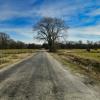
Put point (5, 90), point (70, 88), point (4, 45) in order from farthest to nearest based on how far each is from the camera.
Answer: point (4, 45)
point (70, 88)
point (5, 90)

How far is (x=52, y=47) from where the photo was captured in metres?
66.4

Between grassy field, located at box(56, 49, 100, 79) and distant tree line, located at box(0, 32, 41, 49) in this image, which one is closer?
grassy field, located at box(56, 49, 100, 79)

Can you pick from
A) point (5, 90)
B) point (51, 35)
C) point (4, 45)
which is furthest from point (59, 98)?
point (4, 45)

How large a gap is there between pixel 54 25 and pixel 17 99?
59.9m

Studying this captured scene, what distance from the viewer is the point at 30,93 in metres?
7.05

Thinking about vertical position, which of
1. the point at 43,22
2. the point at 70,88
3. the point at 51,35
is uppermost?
the point at 43,22

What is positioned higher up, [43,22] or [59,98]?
[43,22]

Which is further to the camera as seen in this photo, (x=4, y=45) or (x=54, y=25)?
(x=4, y=45)

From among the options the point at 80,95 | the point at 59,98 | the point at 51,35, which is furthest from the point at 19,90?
the point at 51,35

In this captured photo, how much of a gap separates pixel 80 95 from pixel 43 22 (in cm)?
6040

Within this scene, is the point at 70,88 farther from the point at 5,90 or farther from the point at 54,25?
the point at 54,25

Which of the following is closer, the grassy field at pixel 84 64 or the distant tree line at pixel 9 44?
the grassy field at pixel 84 64

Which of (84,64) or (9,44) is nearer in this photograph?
(84,64)

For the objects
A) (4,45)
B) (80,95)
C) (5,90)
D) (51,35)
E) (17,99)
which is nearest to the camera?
(17,99)
